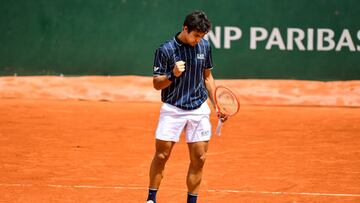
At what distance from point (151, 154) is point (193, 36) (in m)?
5.07

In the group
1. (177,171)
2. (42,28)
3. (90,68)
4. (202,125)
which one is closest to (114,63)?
(90,68)

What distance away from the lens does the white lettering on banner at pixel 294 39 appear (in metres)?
19.2

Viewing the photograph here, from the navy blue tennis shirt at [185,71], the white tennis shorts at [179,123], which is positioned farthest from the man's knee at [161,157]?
the navy blue tennis shirt at [185,71]

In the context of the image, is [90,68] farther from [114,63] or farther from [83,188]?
[83,188]

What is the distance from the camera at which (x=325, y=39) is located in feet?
63.1

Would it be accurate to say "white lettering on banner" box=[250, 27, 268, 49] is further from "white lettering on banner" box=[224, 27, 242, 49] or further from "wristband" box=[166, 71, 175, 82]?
"wristband" box=[166, 71, 175, 82]

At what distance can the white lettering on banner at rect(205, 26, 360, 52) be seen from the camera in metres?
19.2

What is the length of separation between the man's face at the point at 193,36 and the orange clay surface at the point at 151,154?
2179 millimetres

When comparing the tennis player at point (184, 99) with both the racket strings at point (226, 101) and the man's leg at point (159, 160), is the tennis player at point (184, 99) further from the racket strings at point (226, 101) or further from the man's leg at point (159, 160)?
the racket strings at point (226, 101)

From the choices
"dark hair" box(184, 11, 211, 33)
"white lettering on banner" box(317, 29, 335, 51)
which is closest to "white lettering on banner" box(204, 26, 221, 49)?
"white lettering on banner" box(317, 29, 335, 51)

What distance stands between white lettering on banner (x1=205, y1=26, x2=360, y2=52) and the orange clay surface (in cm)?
166

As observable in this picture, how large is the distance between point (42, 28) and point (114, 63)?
76.2 inches

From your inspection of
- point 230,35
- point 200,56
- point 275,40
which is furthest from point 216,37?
point 200,56

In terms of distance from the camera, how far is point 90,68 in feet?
64.7
